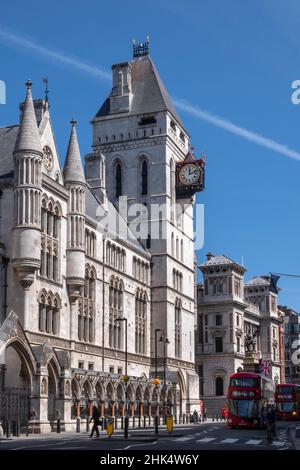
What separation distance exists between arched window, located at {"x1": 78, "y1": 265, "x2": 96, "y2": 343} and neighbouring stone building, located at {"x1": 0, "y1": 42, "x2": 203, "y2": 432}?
0.13 meters

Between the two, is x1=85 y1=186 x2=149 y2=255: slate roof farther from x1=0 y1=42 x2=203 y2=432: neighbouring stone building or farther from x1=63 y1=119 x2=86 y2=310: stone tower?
→ x1=63 y1=119 x2=86 y2=310: stone tower

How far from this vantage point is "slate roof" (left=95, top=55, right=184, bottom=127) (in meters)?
89.9

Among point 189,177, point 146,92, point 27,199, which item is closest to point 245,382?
point 27,199

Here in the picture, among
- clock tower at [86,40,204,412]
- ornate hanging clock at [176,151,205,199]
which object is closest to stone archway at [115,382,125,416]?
clock tower at [86,40,204,412]

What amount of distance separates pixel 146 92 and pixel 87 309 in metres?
32.1

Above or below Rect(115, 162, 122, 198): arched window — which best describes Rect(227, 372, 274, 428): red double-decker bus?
below

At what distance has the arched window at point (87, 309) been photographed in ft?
220

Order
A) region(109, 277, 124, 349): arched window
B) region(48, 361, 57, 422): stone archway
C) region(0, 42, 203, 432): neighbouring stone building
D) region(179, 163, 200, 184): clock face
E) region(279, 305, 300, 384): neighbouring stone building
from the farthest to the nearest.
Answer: region(279, 305, 300, 384): neighbouring stone building < region(179, 163, 200, 184): clock face < region(109, 277, 124, 349): arched window < region(0, 42, 203, 432): neighbouring stone building < region(48, 361, 57, 422): stone archway

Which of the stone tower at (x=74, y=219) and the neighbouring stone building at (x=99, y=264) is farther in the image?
the stone tower at (x=74, y=219)

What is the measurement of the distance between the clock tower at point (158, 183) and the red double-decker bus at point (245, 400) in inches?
998

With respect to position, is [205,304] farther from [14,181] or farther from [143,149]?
[14,181]

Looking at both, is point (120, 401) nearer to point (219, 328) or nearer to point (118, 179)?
point (118, 179)

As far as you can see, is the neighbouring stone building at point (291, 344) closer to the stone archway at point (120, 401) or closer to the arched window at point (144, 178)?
the arched window at point (144, 178)

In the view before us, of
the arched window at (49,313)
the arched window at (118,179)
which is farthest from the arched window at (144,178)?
the arched window at (49,313)
